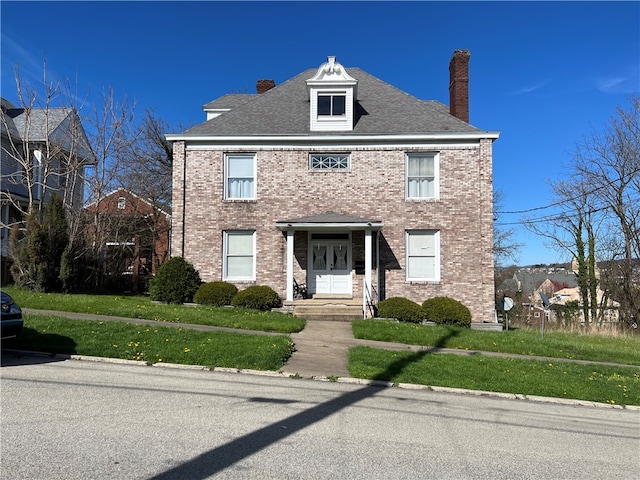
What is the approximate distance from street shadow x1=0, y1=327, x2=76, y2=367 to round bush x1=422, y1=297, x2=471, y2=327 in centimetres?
1069

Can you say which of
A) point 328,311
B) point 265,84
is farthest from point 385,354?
Answer: point 265,84

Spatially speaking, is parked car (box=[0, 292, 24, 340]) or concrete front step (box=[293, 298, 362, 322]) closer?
parked car (box=[0, 292, 24, 340])

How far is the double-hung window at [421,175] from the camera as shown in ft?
57.8

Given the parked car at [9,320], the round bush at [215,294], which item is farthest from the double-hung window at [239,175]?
the parked car at [9,320]

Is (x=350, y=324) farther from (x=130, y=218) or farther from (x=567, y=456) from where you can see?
(x=130, y=218)

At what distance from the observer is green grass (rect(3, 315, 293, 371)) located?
27.6 feet

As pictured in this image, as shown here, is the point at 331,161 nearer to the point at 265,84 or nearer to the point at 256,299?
the point at 256,299

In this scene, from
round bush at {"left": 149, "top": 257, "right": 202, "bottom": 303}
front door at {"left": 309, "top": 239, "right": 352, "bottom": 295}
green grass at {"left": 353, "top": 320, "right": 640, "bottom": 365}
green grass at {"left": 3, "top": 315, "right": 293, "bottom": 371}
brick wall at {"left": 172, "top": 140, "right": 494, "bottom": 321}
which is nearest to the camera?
green grass at {"left": 3, "top": 315, "right": 293, "bottom": 371}

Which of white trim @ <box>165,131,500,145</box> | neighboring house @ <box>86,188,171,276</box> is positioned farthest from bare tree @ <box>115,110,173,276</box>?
white trim @ <box>165,131,500,145</box>

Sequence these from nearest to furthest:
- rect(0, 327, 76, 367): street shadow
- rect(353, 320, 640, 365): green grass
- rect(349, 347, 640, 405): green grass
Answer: rect(349, 347, 640, 405): green grass → rect(0, 327, 76, 367): street shadow → rect(353, 320, 640, 365): green grass

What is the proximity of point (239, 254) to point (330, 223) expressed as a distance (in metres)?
3.88

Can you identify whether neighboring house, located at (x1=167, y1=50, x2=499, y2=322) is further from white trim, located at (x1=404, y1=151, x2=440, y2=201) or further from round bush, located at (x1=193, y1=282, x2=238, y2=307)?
round bush, located at (x1=193, y1=282, x2=238, y2=307)

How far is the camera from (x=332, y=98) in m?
18.2

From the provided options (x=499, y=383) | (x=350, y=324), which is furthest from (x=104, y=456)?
(x=350, y=324)
